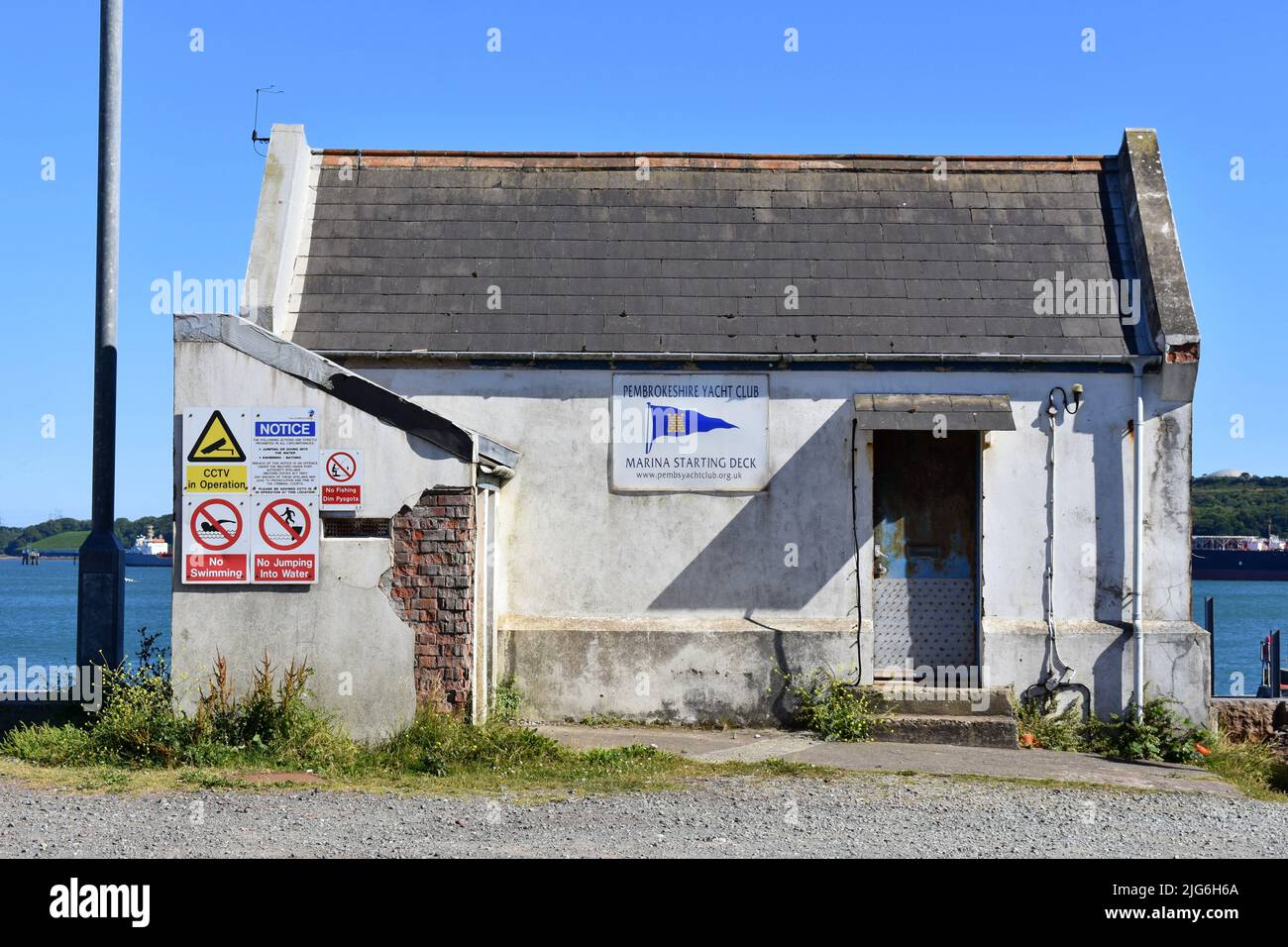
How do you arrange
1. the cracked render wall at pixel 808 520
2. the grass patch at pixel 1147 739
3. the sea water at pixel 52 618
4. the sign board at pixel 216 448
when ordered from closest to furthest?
the sign board at pixel 216 448 < the grass patch at pixel 1147 739 < the cracked render wall at pixel 808 520 < the sea water at pixel 52 618

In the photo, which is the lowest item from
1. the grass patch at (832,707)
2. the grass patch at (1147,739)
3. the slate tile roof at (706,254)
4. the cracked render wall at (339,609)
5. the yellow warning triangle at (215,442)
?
the grass patch at (1147,739)

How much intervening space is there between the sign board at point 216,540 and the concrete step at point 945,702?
6286 mm

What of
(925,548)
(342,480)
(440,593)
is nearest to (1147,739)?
(925,548)

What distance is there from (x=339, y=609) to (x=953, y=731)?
19.7 feet

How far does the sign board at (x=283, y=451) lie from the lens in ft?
37.2

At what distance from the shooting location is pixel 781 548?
43.9 feet

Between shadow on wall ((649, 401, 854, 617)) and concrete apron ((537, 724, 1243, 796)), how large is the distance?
54.0 inches

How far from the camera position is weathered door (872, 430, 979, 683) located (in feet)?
44.7

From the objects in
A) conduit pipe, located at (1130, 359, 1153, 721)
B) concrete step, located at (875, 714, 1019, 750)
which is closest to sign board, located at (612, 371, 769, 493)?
concrete step, located at (875, 714, 1019, 750)

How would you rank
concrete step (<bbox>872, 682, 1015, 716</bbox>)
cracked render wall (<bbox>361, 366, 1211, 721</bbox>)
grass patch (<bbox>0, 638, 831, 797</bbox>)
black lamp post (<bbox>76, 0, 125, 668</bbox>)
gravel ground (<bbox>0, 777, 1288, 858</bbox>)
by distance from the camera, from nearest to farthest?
gravel ground (<bbox>0, 777, 1288, 858</bbox>)
grass patch (<bbox>0, 638, 831, 797</bbox>)
black lamp post (<bbox>76, 0, 125, 668</bbox>)
concrete step (<bbox>872, 682, 1015, 716</bbox>)
cracked render wall (<bbox>361, 366, 1211, 721</bbox>)

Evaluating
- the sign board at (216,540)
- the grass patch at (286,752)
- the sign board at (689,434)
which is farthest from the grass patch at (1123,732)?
the sign board at (216,540)

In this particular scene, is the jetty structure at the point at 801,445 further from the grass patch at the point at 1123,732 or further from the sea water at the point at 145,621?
the sea water at the point at 145,621

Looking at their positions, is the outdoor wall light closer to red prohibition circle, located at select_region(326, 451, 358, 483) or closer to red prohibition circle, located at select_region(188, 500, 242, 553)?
red prohibition circle, located at select_region(326, 451, 358, 483)

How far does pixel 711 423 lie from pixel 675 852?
6.28m
